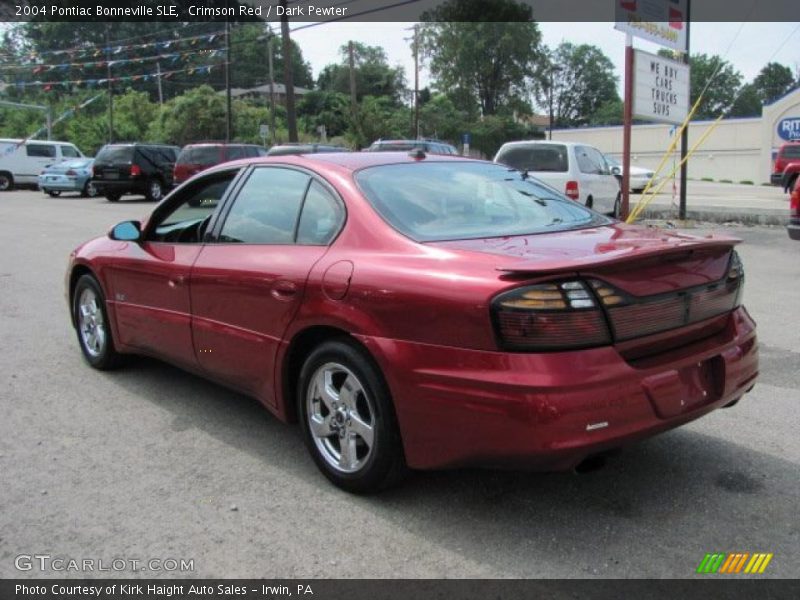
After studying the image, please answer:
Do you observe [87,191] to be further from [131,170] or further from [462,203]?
[462,203]

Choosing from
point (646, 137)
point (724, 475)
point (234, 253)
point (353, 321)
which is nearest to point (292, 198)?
point (234, 253)

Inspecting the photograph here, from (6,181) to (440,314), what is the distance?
31228 millimetres

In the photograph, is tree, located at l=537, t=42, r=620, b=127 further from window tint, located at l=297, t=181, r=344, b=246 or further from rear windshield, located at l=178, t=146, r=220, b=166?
window tint, located at l=297, t=181, r=344, b=246

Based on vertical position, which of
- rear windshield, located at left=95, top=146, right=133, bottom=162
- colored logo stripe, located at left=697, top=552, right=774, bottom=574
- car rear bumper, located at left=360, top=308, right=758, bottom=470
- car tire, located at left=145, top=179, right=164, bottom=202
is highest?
rear windshield, located at left=95, top=146, right=133, bottom=162

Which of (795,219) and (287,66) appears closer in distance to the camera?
(795,219)

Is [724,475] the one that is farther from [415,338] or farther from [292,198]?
[292,198]

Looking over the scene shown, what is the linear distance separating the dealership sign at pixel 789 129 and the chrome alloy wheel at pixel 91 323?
1545 inches

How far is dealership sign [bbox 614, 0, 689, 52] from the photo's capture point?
12242 mm

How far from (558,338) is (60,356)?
14.6 feet

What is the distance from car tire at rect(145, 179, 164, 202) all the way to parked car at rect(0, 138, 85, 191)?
8.97m

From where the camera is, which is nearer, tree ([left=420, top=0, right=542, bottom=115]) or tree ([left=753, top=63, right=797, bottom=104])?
tree ([left=420, top=0, right=542, bottom=115])

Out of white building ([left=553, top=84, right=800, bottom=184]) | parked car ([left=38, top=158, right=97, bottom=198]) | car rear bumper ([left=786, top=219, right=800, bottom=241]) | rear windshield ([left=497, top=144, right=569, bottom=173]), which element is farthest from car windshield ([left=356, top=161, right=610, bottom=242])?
white building ([left=553, top=84, right=800, bottom=184])

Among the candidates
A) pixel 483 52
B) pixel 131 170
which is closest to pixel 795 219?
pixel 131 170

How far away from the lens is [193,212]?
4824 mm
